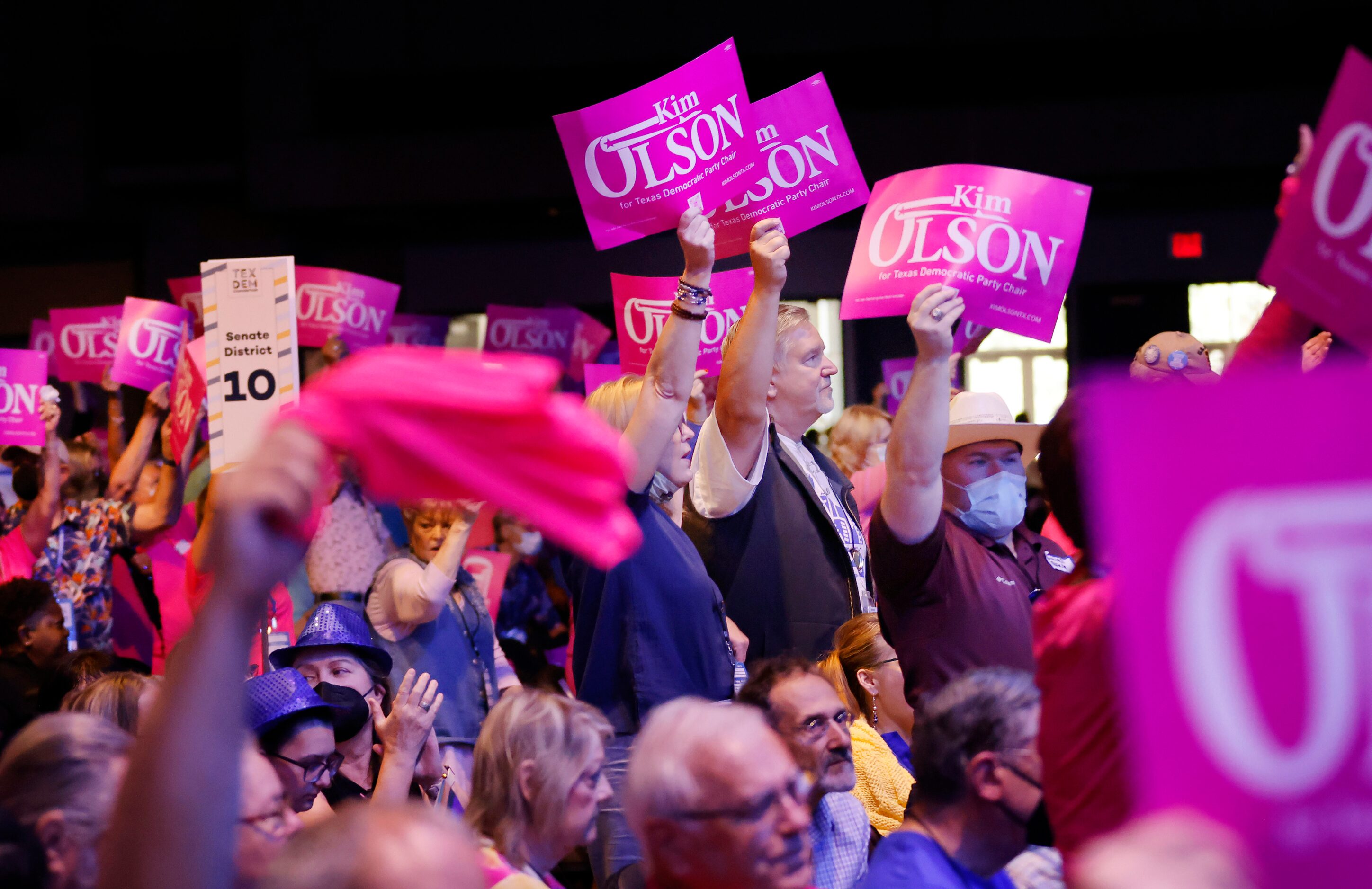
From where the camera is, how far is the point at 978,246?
377cm

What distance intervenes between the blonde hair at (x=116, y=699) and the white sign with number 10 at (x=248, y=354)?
103 centimetres

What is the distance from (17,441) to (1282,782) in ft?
21.5

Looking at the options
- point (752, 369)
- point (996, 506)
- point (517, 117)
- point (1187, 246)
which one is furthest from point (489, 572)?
point (1187, 246)

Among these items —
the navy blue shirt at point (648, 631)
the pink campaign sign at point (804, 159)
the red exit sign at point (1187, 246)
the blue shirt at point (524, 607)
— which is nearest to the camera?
the navy blue shirt at point (648, 631)

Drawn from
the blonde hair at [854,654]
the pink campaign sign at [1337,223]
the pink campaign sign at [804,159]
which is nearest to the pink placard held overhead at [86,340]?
the pink campaign sign at [804,159]

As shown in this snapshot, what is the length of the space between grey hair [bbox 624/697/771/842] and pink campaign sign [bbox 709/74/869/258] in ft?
8.42

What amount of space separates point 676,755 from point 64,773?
835 millimetres

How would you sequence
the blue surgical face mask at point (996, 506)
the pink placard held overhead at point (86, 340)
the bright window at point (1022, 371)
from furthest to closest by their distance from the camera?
the bright window at point (1022, 371), the pink placard held overhead at point (86, 340), the blue surgical face mask at point (996, 506)

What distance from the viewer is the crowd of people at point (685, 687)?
128cm

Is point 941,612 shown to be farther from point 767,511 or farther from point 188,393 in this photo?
point 188,393

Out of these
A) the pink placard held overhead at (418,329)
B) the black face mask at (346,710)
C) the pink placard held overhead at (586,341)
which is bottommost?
the black face mask at (346,710)

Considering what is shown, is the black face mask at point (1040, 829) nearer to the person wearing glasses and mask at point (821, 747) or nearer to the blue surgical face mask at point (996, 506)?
the person wearing glasses and mask at point (821, 747)

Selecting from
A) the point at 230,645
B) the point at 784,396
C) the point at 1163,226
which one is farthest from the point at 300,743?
the point at 1163,226

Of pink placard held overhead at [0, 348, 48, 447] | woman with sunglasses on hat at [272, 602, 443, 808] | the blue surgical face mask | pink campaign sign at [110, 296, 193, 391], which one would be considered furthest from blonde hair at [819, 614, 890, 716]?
pink placard held overhead at [0, 348, 48, 447]
